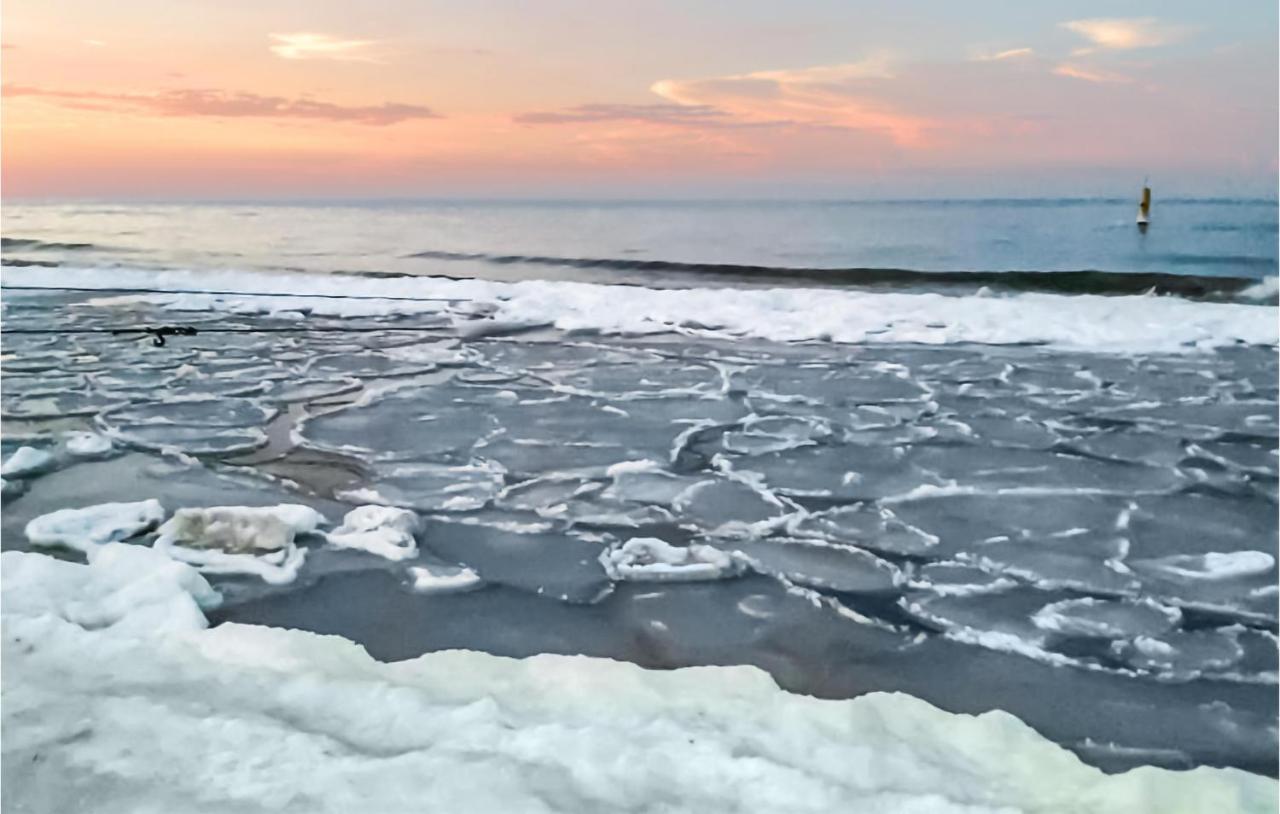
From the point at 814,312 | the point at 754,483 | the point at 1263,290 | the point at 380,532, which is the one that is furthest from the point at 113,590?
the point at 1263,290

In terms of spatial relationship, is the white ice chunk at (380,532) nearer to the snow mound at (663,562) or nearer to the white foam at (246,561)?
the white foam at (246,561)

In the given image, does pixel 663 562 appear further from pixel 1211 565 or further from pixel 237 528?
pixel 1211 565

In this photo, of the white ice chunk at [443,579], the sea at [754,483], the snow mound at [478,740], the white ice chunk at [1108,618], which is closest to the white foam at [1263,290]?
the sea at [754,483]

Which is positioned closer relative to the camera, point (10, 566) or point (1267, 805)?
point (1267, 805)

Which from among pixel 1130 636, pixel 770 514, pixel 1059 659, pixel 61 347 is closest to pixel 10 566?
pixel 770 514

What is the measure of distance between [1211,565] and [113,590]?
3.29m

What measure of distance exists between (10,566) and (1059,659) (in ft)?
9.46

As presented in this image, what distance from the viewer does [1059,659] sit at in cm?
250

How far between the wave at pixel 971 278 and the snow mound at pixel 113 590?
11044mm

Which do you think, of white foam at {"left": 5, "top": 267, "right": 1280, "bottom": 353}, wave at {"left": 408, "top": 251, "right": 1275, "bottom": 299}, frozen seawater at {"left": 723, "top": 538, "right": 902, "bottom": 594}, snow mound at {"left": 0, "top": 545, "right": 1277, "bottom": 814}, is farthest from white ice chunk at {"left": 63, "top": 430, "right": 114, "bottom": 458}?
wave at {"left": 408, "top": 251, "right": 1275, "bottom": 299}

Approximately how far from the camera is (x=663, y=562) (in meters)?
3.05

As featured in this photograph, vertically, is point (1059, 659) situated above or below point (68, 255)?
below

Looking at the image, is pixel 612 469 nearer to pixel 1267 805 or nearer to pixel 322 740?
pixel 322 740

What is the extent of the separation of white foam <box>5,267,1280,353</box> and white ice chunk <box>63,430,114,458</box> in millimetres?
4461
